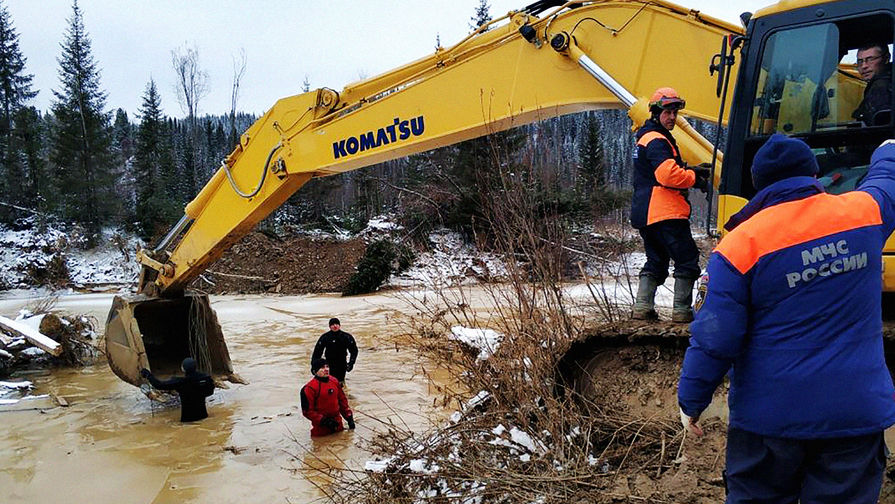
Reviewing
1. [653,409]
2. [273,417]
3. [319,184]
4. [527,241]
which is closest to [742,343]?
[653,409]

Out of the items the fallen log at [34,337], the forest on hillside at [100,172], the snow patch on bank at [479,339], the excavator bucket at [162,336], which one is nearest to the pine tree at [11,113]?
the forest on hillside at [100,172]

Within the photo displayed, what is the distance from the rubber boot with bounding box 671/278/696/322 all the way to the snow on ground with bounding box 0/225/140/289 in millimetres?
28154

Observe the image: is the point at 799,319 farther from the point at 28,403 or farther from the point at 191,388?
the point at 28,403

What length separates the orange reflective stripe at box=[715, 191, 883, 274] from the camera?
2.42 metres

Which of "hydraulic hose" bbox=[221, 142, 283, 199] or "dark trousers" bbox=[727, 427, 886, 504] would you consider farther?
"hydraulic hose" bbox=[221, 142, 283, 199]

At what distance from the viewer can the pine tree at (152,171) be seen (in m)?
33.6

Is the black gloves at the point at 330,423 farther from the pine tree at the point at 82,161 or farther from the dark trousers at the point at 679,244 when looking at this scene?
the pine tree at the point at 82,161

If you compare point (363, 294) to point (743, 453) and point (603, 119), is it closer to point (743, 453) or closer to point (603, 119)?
point (743, 453)

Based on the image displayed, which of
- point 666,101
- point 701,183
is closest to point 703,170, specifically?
point 701,183

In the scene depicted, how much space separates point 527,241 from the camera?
560 centimetres

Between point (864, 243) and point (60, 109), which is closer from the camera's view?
point (864, 243)

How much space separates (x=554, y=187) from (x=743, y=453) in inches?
165

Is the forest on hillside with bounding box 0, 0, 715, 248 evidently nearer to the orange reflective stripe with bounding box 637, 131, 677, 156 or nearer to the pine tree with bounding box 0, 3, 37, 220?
the pine tree with bounding box 0, 3, 37, 220

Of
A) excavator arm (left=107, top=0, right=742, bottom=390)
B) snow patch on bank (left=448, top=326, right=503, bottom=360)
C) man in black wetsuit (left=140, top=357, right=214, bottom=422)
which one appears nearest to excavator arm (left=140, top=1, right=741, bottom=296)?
excavator arm (left=107, top=0, right=742, bottom=390)
